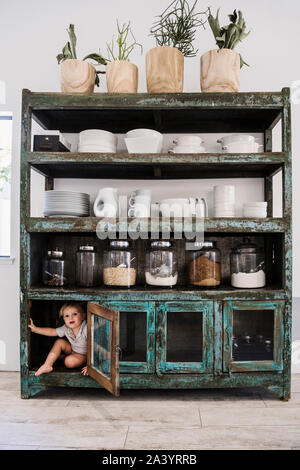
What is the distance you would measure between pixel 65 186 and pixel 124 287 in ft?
3.03

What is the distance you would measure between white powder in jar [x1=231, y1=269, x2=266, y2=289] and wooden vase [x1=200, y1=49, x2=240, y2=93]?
1.14m

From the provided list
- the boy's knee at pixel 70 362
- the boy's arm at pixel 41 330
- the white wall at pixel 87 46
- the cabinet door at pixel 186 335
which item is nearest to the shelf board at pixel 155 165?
the white wall at pixel 87 46

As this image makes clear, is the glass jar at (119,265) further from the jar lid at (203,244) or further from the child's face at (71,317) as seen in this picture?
the jar lid at (203,244)

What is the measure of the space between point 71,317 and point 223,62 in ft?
5.97

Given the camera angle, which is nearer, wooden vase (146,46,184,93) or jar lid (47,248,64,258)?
wooden vase (146,46,184,93)

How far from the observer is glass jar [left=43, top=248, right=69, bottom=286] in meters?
2.05

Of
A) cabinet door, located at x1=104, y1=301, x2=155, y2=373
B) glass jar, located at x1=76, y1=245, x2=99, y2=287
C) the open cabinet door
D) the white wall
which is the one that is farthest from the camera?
the white wall

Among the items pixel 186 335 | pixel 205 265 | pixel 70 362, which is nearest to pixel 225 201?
pixel 205 265

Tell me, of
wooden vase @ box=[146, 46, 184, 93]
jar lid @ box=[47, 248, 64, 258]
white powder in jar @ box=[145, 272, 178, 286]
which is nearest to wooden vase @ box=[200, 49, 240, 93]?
wooden vase @ box=[146, 46, 184, 93]

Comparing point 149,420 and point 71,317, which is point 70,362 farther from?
point 149,420

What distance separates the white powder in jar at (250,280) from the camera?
1.97 meters

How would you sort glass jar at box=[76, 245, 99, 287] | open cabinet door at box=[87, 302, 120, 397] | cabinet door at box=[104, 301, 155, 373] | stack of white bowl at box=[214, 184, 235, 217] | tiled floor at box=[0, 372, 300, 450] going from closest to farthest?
1. tiled floor at box=[0, 372, 300, 450]
2. open cabinet door at box=[87, 302, 120, 397]
3. cabinet door at box=[104, 301, 155, 373]
4. stack of white bowl at box=[214, 184, 235, 217]
5. glass jar at box=[76, 245, 99, 287]

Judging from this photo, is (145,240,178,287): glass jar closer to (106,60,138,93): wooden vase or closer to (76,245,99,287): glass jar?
(76,245,99,287): glass jar

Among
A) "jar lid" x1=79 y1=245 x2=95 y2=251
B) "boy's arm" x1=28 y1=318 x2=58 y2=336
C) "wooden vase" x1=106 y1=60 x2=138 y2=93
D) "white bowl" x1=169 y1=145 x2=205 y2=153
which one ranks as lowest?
"boy's arm" x1=28 y1=318 x2=58 y2=336
